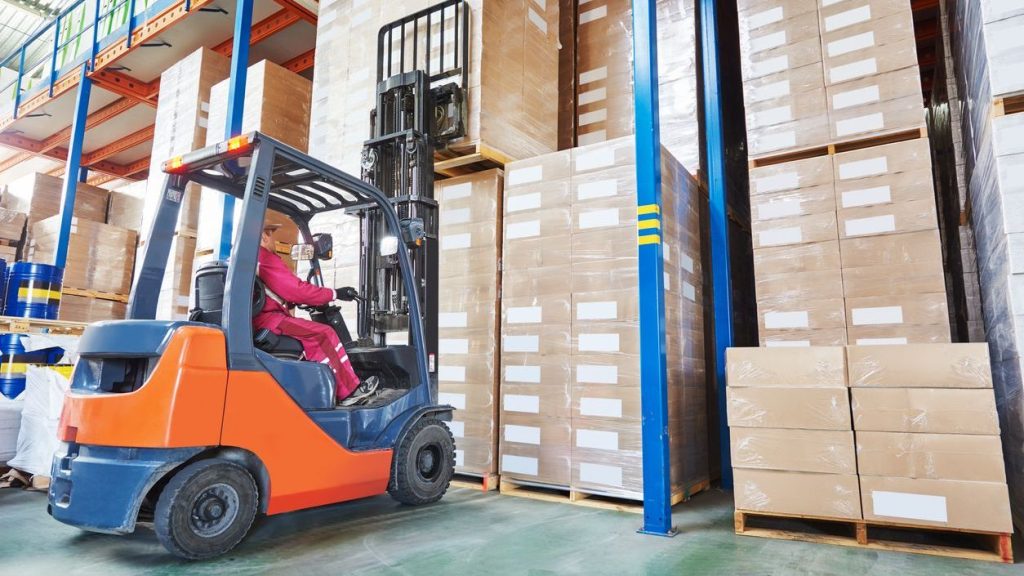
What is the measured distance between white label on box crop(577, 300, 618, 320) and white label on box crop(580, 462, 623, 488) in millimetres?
912

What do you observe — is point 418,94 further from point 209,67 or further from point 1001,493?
point 209,67

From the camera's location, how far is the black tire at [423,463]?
3432 mm

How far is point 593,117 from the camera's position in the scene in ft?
17.6

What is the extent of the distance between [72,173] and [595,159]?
301 inches

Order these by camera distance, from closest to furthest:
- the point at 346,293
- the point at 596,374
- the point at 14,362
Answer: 1. the point at 346,293
2. the point at 596,374
3. the point at 14,362

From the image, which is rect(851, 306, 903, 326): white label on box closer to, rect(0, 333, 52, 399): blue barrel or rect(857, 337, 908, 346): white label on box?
rect(857, 337, 908, 346): white label on box

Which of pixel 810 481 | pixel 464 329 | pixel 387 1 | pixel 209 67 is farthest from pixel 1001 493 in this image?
pixel 209 67

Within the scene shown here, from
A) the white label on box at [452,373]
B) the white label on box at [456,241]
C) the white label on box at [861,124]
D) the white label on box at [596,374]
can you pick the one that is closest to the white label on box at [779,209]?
the white label on box at [861,124]

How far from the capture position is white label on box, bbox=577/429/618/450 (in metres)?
3.71

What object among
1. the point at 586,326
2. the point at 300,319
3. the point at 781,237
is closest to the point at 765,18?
the point at 781,237

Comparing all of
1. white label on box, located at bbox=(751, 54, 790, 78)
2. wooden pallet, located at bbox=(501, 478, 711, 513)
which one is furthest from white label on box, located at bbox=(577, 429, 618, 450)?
white label on box, located at bbox=(751, 54, 790, 78)

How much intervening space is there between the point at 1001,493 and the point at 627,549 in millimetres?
1645

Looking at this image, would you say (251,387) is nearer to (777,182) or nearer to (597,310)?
(597,310)

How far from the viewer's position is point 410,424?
3473 mm
